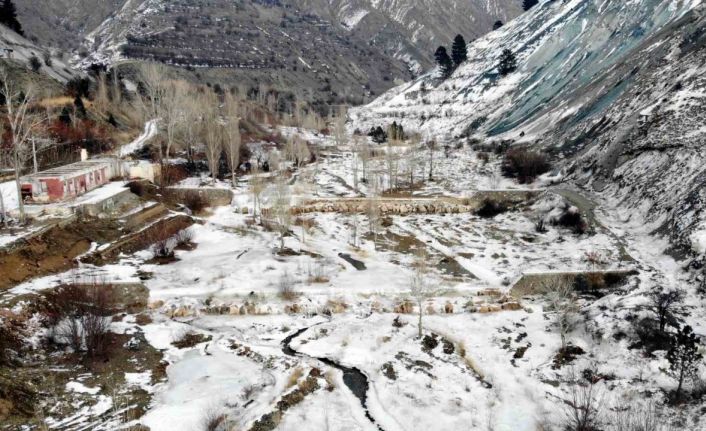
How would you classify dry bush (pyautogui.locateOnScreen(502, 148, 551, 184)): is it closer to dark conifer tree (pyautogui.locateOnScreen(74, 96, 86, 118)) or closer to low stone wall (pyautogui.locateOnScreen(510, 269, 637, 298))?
low stone wall (pyautogui.locateOnScreen(510, 269, 637, 298))

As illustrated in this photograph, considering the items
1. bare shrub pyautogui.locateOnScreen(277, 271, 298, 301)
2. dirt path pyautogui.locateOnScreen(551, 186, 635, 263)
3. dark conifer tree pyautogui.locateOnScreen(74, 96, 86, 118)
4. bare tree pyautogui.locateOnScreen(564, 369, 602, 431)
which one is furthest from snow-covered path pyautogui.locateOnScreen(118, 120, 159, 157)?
bare tree pyautogui.locateOnScreen(564, 369, 602, 431)

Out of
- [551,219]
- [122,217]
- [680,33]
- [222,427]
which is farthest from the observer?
[680,33]

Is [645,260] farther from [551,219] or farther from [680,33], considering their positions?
[680,33]

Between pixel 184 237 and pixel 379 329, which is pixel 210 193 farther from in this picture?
pixel 379 329

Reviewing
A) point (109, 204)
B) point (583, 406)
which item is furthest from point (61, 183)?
point (583, 406)

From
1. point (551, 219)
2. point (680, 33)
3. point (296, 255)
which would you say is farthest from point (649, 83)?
point (296, 255)
